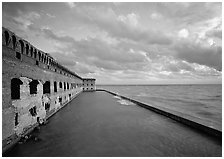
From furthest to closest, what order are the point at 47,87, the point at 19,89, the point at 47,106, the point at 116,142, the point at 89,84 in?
1. the point at 89,84
2. the point at 47,87
3. the point at 47,106
4. the point at 116,142
5. the point at 19,89

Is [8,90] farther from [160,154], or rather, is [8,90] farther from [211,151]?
[211,151]

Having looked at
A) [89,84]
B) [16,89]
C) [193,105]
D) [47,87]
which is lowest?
[193,105]

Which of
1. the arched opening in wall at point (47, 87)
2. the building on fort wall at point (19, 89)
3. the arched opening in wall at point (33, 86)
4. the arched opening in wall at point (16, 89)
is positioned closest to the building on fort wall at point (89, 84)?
the arched opening in wall at point (47, 87)

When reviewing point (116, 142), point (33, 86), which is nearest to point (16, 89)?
point (33, 86)

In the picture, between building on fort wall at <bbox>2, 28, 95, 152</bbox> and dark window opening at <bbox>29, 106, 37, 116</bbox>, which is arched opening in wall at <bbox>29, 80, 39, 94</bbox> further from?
dark window opening at <bbox>29, 106, 37, 116</bbox>

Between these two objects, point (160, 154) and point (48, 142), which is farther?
point (48, 142)

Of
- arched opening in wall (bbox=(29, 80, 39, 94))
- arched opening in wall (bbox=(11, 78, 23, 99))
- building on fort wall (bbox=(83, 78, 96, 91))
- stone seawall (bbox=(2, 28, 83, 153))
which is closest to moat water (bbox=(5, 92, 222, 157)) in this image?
stone seawall (bbox=(2, 28, 83, 153))

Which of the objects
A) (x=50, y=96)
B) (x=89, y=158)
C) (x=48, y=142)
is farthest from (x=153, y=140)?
(x=50, y=96)

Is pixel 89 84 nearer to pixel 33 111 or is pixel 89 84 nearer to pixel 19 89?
pixel 33 111

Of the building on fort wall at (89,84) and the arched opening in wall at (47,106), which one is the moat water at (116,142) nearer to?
the arched opening in wall at (47,106)

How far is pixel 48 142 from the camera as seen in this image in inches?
292

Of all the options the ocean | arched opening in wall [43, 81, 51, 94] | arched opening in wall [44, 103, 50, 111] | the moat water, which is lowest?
the ocean

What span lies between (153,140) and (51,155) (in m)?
5.58

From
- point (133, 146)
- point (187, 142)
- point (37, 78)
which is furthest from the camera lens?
point (37, 78)
